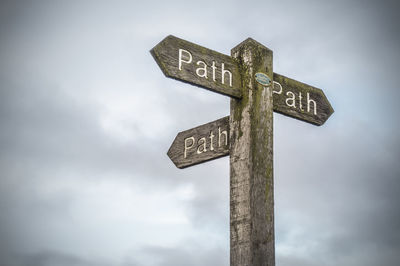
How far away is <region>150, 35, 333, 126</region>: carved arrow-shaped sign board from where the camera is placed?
316 cm

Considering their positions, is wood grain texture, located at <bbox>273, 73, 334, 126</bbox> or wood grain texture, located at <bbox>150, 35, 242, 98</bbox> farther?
wood grain texture, located at <bbox>273, 73, 334, 126</bbox>

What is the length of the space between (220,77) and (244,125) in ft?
1.21

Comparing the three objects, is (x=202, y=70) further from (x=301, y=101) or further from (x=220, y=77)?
(x=301, y=101)

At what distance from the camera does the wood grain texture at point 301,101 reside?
3557 millimetres

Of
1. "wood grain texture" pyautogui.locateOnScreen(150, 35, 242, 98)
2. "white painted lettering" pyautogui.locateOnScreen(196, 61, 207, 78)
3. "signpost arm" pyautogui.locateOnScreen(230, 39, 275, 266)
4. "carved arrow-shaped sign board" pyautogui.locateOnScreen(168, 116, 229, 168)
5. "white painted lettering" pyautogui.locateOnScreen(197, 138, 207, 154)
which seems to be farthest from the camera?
"white painted lettering" pyautogui.locateOnScreen(197, 138, 207, 154)

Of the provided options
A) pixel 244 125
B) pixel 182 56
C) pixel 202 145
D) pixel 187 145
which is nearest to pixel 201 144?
pixel 202 145

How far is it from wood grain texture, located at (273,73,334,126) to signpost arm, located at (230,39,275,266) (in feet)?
0.52

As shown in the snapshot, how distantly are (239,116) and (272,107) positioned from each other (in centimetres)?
25

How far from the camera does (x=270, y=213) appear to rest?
307 cm

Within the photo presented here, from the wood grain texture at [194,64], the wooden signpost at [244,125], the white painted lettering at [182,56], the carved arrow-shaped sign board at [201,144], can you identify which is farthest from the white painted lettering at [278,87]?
the white painted lettering at [182,56]

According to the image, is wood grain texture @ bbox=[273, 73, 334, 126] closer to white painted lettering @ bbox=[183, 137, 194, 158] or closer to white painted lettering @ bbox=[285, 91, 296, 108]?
white painted lettering @ bbox=[285, 91, 296, 108]

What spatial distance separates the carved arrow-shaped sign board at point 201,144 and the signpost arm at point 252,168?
0.32 feet

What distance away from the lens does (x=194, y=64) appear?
327cm

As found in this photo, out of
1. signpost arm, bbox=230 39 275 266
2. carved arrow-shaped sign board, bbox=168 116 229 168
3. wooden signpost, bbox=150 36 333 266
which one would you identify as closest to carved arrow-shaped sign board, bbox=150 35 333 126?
wooden signpost, bbox=150 36 333 266
